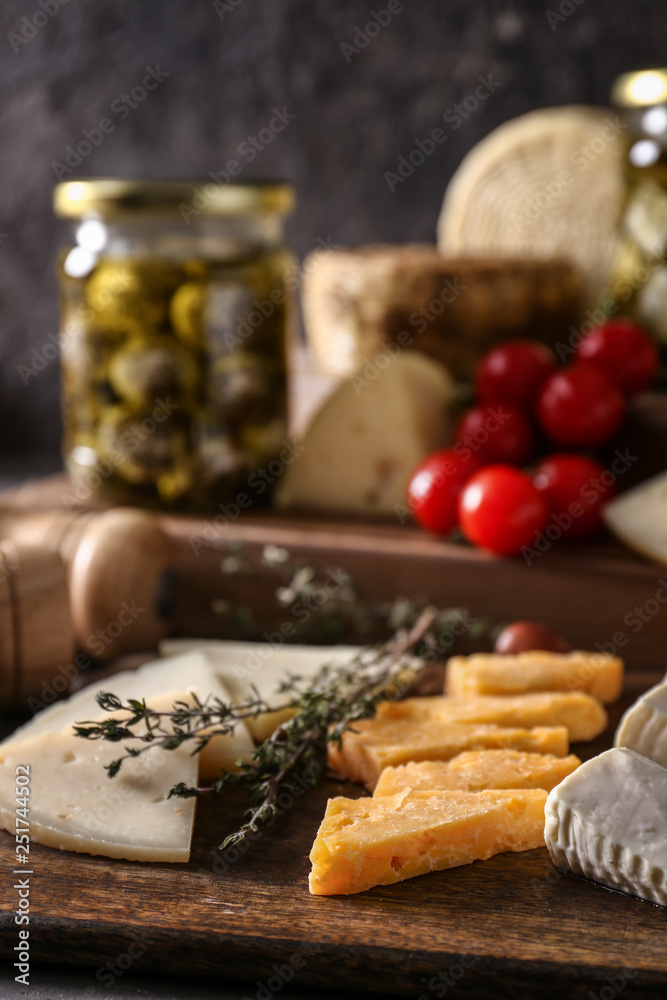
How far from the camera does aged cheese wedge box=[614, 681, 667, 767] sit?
3.30 ft

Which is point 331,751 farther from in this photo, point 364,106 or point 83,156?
point 83,156

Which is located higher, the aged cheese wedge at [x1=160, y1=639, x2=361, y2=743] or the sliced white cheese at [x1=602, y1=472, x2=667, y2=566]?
the sliced white cheese at [x1=602, y1=472, x2=667, y2=566]

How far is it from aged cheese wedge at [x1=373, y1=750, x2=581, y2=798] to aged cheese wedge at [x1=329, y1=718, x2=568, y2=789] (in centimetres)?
2

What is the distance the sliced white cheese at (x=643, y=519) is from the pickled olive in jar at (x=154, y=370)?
2.31 ft

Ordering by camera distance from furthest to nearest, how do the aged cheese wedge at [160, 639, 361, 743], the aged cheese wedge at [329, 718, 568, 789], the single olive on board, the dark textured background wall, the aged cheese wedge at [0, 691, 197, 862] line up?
the dark textured background wall → the single olive on board → the aged cheese wedge at [160, 639, 361, 743] → the aged cheese wedge at [329, 718, 568, 789] → the aged cheese wedge at [0, 691, 197, 862]

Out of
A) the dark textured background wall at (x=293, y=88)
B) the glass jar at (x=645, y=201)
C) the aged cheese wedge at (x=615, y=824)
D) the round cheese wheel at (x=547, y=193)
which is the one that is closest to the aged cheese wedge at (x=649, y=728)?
the aged cheese wedge at (x=615, y=824)

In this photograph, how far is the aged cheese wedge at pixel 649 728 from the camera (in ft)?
3.30

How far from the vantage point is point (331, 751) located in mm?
1158

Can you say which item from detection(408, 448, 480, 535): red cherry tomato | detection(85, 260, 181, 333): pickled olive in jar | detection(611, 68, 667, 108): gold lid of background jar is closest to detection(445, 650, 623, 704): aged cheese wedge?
detection(408, 448, 480, 535): red cherry tomato

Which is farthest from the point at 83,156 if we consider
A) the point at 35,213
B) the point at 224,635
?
the point at 224,635

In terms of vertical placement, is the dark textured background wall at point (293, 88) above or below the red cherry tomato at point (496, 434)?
above

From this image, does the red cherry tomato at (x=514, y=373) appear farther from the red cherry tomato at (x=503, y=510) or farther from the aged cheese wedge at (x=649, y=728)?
the aged cheese wedge at (x=649, y=728)

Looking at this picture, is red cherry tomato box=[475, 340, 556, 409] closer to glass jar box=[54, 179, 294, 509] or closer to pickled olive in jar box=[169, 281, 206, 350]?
glass jar box=[54, 179, 294, 509]

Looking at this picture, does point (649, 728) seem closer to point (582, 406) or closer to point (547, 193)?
point (582, 406)
